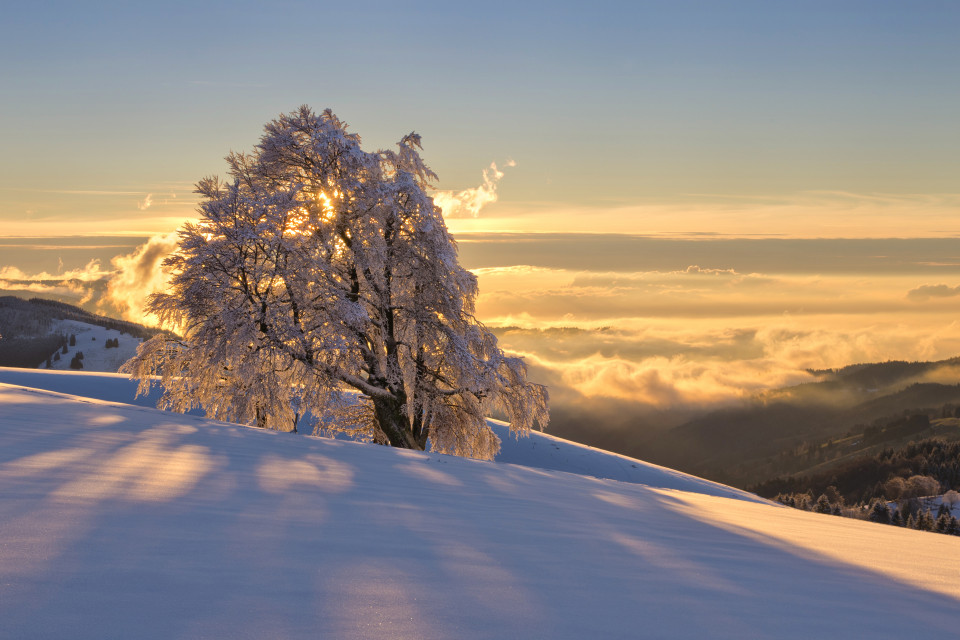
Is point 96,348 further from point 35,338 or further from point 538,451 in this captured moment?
point 538,451

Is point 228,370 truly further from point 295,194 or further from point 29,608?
point 29,608

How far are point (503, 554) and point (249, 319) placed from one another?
12858mm

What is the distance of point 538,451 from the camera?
1039 inches

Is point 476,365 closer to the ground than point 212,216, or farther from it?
closer to the ground

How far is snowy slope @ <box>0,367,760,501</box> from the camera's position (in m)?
23.6

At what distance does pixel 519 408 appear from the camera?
18.2m

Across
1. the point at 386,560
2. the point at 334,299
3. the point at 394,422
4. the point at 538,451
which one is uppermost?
the point at 334,299

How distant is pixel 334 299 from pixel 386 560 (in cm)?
1275

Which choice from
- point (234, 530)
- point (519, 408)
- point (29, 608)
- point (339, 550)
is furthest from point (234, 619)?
point (519, 408)

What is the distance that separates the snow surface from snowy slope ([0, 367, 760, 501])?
16.7m

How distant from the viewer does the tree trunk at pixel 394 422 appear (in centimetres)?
1759

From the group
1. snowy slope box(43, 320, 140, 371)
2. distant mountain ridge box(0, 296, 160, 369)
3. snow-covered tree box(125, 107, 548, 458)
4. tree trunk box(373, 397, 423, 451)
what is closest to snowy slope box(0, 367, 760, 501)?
snow-covered tree box(125, 107, 548, 458)

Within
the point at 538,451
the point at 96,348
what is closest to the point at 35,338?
the point at 96,348

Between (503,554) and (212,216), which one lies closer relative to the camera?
(503,554)
